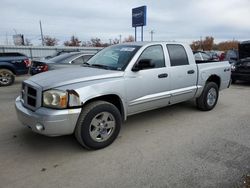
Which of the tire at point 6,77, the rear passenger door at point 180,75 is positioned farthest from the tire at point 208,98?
the tire at point 6,77

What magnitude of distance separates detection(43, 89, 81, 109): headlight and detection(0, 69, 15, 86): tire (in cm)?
818

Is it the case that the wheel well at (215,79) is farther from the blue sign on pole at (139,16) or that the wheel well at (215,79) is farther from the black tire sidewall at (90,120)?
the blue sign on pole at (139,16)

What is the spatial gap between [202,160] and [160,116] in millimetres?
2215

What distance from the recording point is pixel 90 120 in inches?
142

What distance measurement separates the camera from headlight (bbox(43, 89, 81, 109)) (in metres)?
3.36

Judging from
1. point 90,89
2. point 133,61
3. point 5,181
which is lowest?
point 5,181

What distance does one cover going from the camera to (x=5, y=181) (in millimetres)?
2984

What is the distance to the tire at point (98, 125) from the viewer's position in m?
3.57

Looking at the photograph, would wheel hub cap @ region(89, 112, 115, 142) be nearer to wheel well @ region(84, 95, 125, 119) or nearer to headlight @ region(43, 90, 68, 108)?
wheel well @ region(84, 95, 125, 119)

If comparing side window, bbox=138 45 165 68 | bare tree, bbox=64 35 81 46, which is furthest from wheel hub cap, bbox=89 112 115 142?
bare tree, bbox=64 35 81 46

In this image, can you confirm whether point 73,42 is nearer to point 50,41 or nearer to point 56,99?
point 50,41

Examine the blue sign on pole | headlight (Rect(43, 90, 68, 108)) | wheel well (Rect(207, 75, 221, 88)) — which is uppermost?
the blue sign on pole

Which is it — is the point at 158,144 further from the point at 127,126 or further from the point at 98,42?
the point at 98,42

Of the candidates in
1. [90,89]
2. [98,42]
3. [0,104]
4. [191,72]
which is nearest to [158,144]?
[90,89]
